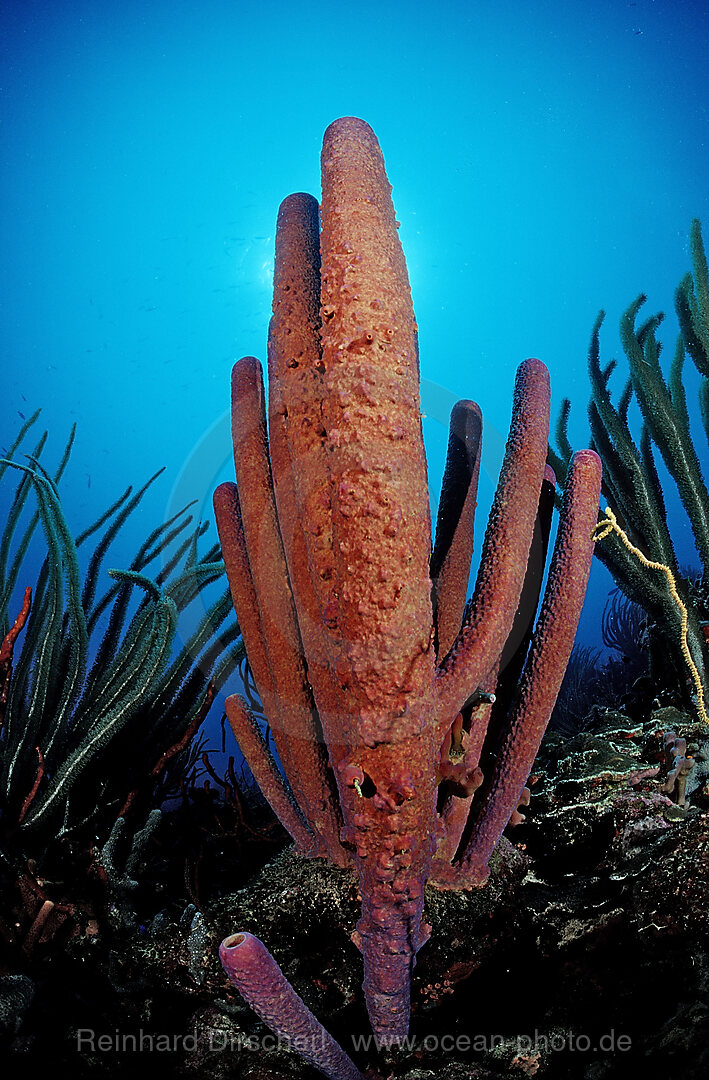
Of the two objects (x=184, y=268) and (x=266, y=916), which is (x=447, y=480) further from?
(x=184, y=268)

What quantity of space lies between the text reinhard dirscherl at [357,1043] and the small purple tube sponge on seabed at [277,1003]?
18 mm

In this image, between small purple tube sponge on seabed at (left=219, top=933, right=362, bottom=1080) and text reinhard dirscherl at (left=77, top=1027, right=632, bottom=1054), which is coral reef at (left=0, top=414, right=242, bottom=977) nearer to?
text reinhard dirscherl at (left=77, top=1027, right=632, bottom=1054)

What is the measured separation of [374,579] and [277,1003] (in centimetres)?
74

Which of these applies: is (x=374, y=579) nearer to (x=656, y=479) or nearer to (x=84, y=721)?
(x=84, y=721)

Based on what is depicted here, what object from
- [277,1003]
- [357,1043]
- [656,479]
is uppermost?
[656,479]

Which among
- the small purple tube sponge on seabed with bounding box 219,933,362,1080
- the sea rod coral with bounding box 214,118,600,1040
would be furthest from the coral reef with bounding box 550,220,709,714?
the small purple tube sponge on seabed with bounding box 219,933,362,1080

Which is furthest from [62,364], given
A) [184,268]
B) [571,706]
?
[571,706]

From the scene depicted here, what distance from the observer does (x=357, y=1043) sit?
1173mm

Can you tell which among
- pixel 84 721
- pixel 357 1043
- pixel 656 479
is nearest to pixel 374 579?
pixel 357 1043

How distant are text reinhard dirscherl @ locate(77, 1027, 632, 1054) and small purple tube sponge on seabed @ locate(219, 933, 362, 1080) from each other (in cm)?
2

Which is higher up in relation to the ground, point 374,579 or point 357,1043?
point 374,579

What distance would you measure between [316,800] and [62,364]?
4895 cm

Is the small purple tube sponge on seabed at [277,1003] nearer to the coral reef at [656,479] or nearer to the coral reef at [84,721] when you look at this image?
the coral reef at [84,721]

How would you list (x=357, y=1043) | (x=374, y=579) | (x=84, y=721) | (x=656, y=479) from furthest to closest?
(x=656, y=479), (x=84, y=721), (x=357, y=1043), (x=374, y=579)
